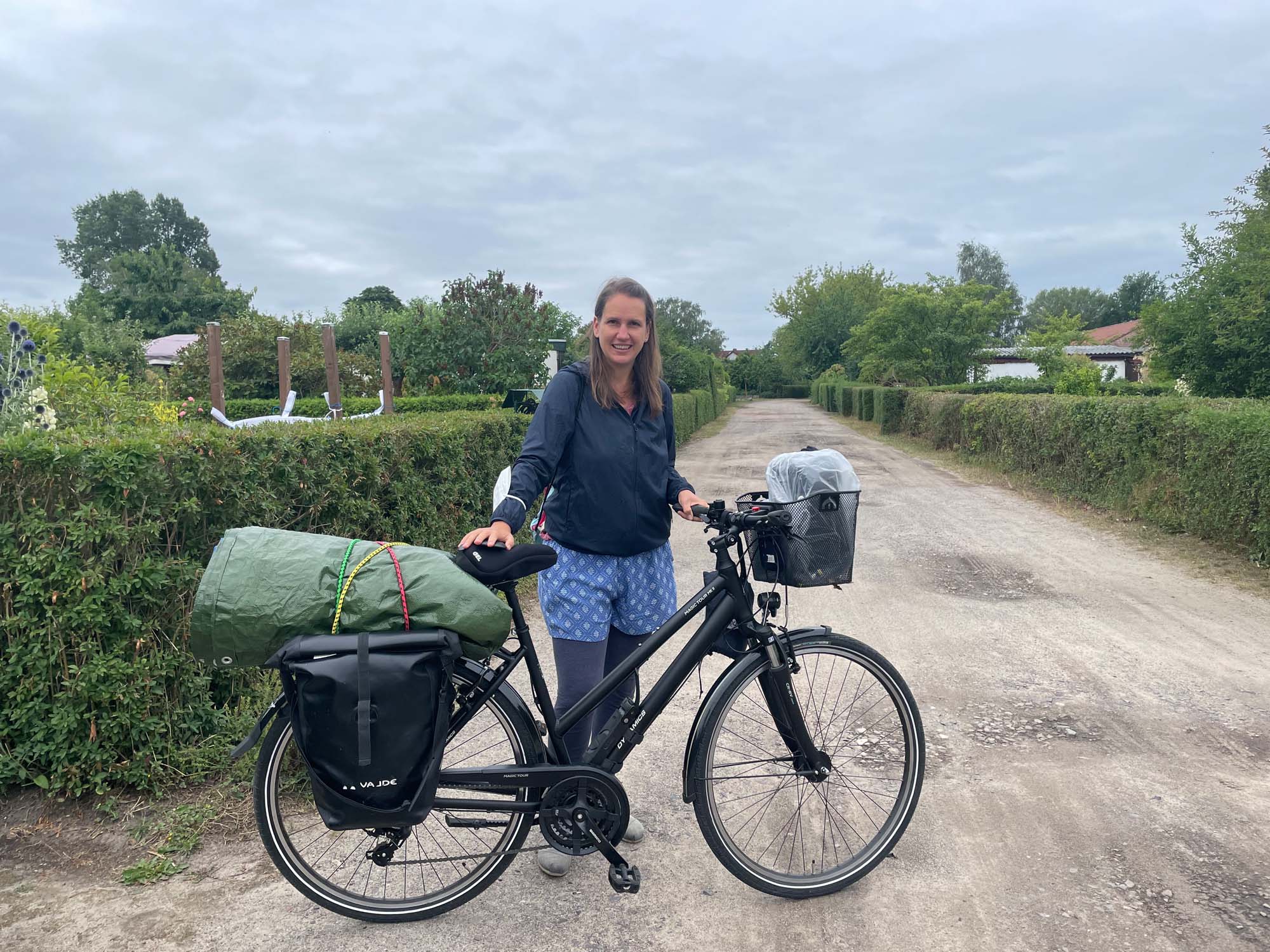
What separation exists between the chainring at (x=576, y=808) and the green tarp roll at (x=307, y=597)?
0.55 meters

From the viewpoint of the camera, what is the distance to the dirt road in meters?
2.50

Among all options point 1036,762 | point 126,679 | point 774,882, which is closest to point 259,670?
point 126,679

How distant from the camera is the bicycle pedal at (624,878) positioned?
2477mm

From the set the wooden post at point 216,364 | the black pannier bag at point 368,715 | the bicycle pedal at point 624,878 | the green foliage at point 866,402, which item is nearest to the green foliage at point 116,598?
the black pannier bag at point 368,715

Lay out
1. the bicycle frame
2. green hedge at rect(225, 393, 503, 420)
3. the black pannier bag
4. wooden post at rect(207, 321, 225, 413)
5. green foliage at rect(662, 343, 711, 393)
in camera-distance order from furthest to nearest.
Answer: green foliage at rect(662, 343, 711, 393) < green hedge at rect(225, 393, 503, 420) < wooden post at rect(207, 321, 225, 413) < the bicycle frame < the black pannier bag

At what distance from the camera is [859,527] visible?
9.30m

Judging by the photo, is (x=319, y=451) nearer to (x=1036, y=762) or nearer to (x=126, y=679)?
(x=126, y=679)

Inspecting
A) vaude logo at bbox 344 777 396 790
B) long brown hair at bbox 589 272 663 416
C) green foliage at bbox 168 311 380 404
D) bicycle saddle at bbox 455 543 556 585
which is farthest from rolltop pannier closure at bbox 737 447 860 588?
green foliage at bbox 168 311 380 404

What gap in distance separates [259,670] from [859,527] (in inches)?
273

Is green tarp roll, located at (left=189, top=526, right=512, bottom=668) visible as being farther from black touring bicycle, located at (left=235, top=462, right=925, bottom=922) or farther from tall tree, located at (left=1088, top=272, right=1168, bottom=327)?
tall tree, located at (left=1088, top=272, right=1168, bottom=327)

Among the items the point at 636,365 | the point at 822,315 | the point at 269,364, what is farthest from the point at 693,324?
the point at 636,365

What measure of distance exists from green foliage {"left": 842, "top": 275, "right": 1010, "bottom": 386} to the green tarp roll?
30.2 meters

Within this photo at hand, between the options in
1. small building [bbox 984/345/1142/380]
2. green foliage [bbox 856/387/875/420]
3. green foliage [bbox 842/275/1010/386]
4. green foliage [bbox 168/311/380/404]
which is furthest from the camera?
small building [bbox 984/345/1142/380]

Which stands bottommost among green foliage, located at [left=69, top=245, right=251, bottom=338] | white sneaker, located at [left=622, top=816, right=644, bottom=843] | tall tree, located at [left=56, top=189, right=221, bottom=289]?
white sneaker, located at [left=622, top=816, right=644, bottom=843]
